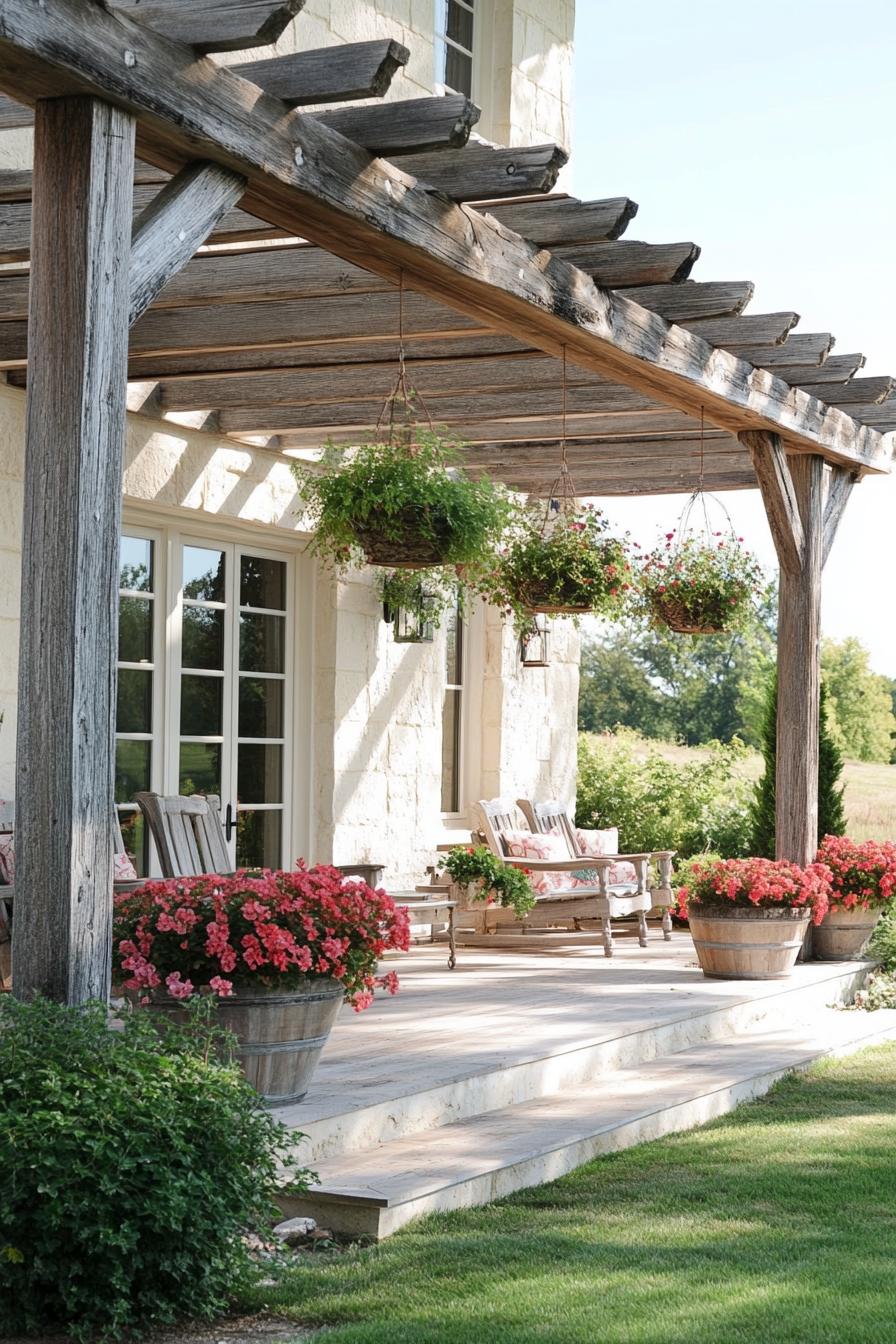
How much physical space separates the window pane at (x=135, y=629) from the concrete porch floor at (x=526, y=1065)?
2023 mm

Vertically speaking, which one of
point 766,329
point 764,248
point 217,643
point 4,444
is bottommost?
point 217,643

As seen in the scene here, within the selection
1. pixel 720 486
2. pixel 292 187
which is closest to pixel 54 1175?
pixel 292 187

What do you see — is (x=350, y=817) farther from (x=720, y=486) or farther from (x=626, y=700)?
(x=626, y=700)

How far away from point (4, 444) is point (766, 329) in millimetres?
3228

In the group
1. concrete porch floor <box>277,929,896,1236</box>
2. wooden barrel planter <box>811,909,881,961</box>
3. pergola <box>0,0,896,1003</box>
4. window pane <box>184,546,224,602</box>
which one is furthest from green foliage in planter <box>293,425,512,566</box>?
wooden barrel planter <box>811,909,881,961</box>

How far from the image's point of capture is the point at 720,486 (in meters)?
10.4

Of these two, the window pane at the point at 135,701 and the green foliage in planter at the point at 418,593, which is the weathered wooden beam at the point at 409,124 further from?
the green foliage in planter at the point at 418,593

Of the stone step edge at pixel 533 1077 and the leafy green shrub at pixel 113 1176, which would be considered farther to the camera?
the stone step edge at pixel 533 1077

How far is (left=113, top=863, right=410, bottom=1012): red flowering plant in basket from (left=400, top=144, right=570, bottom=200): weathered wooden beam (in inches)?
82.2

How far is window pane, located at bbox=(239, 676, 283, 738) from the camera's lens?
8.90 metres

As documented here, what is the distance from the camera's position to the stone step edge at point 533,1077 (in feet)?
15.1

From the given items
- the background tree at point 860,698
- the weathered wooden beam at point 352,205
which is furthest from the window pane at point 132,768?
the background tree at point 860,698

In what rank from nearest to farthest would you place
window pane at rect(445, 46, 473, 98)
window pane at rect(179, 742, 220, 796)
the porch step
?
1. the porch step
2. window pane at rect(179, 742, 220, 796)
3. window pane at rect(445, 46, 473, 98)

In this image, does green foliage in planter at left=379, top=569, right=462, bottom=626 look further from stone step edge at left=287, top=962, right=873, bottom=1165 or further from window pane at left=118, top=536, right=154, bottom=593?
stone step edge at left=287, top=962, right=873, bottom=1165
